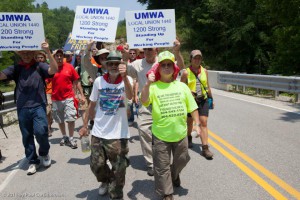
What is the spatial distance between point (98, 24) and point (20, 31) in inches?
50.4

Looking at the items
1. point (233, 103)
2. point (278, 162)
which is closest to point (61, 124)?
point (278, 162)

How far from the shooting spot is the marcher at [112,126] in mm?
4227

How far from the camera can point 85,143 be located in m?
4.66

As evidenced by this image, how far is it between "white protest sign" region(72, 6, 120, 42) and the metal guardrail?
24.4ft

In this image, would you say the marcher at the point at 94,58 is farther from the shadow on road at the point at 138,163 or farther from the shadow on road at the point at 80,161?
the shadow on road at the point at 138,163

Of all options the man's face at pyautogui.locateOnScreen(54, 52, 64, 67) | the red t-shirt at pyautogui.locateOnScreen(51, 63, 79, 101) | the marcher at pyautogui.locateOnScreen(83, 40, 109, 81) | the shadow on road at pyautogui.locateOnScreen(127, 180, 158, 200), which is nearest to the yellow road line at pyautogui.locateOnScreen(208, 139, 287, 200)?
the shadow on road at pyautogui.locateOnScreen(127, 180, 158, 200)

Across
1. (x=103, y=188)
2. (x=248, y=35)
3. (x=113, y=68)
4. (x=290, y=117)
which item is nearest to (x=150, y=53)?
(x=113, y=68)

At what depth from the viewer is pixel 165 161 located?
4.17 m

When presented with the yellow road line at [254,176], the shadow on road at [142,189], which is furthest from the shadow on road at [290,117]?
the shadow on road at [142,189]

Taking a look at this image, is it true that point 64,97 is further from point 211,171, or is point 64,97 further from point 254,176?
point 254,176

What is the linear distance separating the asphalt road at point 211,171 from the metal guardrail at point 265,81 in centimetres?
345

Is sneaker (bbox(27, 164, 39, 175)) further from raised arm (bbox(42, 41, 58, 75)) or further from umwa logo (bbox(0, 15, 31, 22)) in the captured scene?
umwa logo (bbox(0, 15, 31, 22))

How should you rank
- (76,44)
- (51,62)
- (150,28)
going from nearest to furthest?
(51,62) → (150,28) → (76,44)

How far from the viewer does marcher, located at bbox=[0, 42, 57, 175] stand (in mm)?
5562
